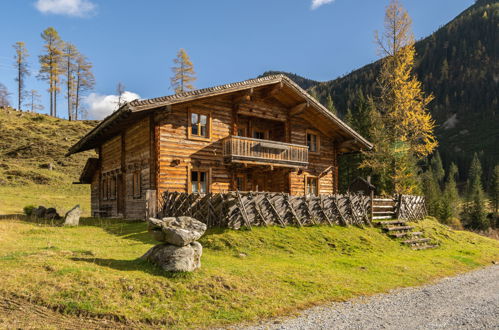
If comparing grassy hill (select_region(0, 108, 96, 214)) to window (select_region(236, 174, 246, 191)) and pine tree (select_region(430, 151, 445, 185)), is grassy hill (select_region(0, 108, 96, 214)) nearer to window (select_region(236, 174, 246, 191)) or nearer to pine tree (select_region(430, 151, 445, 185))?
window (select_region(236, 174, 246, 191))

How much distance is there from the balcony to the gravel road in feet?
41.6

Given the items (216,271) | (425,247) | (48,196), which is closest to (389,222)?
(425,247)

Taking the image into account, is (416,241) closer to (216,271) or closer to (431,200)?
(216,271)

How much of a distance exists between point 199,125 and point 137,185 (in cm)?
542

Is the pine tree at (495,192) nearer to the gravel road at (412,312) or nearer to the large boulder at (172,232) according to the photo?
the gravel road at (412,312)

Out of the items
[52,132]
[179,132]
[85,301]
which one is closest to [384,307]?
[85,301]

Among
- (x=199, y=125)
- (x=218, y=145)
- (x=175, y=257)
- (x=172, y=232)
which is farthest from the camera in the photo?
(x=218, y=145)

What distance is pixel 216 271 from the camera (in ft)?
31.9

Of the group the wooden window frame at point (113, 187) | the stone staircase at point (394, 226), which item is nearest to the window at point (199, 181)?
the wooden window frame at point (113, 187)

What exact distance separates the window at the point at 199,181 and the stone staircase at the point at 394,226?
10392 millimetres

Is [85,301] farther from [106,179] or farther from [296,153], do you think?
[106,179]

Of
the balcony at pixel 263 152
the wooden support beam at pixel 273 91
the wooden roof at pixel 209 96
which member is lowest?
the balcony at pixel 263 152

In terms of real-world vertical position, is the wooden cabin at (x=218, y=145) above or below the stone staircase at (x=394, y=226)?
above

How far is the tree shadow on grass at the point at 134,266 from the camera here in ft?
29.0
